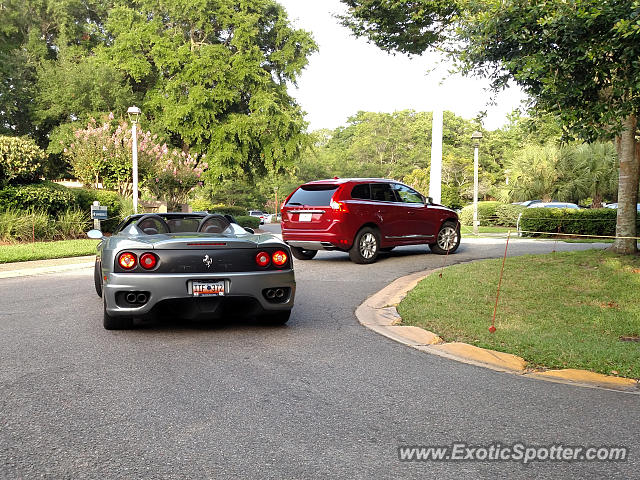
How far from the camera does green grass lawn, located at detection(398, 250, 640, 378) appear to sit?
18.6ft

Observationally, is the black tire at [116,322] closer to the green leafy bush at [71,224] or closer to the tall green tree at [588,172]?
the green leafy bush at [71,224]

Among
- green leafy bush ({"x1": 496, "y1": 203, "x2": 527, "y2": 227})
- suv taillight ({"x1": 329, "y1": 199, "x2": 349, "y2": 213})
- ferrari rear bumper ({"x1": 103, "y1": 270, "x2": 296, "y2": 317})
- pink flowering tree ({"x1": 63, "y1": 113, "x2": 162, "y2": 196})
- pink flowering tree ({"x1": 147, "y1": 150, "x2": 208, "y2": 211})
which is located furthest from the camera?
green leafy bush ({"x1": 496, "y1": 203, "x2": 527, "y2": 227})

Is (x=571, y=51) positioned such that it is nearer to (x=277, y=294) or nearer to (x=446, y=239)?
(x=277, y=294)

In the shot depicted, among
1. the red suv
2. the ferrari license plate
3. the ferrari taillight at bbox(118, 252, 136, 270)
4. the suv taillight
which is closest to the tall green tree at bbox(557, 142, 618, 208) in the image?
the red suv

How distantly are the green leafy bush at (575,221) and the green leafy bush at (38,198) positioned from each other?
56.9ft

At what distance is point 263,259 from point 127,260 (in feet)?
4.70

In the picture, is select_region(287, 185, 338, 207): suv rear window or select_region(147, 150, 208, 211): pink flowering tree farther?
select_region(147, 150, 208, 211): pink flowering tree

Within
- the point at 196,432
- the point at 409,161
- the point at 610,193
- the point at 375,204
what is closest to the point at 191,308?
the point at 196,432

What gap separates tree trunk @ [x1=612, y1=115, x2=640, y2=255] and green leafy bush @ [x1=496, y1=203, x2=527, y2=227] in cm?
2144

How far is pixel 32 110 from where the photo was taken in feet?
113

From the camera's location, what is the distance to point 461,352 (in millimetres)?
5906

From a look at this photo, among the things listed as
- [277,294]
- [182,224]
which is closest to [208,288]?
[277,294]

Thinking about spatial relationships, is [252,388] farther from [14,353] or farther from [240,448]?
[14,353]

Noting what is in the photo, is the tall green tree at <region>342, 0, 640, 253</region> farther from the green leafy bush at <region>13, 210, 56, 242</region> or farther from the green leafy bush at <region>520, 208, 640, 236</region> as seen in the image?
the green leafy bush at <region>13, 210, 56, 242</region>
